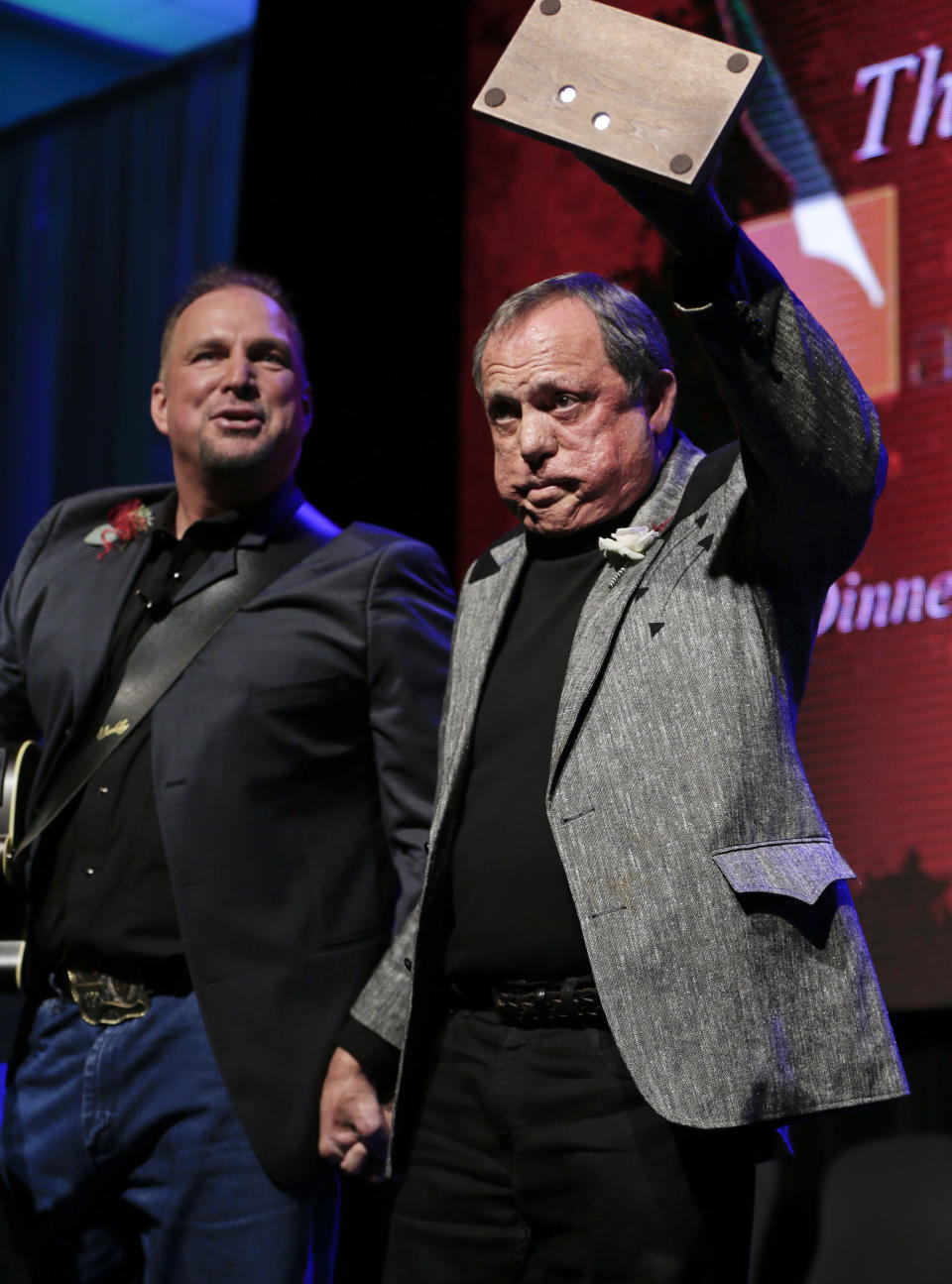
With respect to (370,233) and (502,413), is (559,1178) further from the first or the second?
(370,233)

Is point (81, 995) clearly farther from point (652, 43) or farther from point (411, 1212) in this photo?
point (652, 43)

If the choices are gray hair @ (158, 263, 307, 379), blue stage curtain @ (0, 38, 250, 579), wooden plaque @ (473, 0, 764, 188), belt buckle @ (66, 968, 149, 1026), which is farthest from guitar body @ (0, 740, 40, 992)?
blue stage curtain @ (0, 38, 250, 579)

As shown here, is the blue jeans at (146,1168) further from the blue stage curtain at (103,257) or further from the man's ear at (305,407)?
the blue stage curtain at (103,257)

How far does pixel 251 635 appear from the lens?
2334 mm

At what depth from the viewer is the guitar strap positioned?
2303mm

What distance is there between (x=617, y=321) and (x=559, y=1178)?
3.60 ft

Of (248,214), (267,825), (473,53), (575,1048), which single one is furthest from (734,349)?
(248,214)

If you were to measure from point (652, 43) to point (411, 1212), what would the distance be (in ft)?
4.55

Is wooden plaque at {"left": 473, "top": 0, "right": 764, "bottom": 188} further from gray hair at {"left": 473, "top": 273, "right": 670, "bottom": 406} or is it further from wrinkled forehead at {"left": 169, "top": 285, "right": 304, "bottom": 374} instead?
wrinkled forehead at {"left": 169, "top": 285, "right": 304, "bottom": 374}

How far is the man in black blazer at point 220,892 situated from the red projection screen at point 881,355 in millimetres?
734

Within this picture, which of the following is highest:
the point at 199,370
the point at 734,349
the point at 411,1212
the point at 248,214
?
the point at 248,214

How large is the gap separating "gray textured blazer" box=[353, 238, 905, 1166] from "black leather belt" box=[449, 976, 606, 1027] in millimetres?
82

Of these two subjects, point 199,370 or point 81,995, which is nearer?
point 81,995

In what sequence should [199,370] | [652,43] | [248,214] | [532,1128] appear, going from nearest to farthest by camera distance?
[652,43] → [532,1128] → [199,370] → [248,214]
